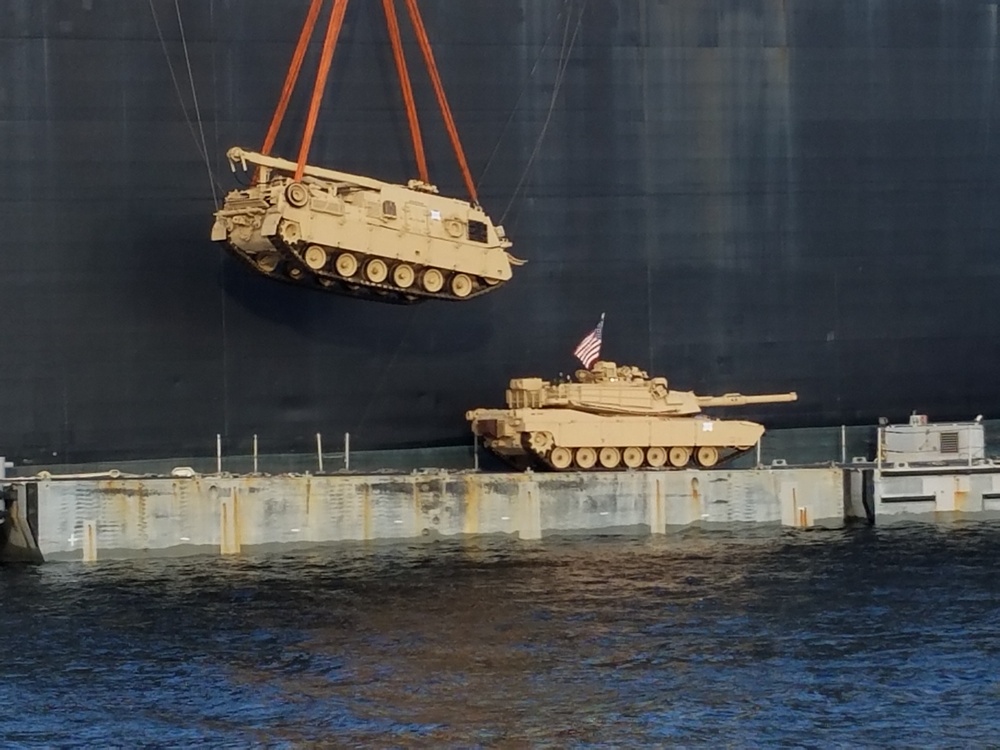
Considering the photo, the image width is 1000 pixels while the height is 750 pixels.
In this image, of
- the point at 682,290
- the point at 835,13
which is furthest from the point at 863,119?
the point at 682,290

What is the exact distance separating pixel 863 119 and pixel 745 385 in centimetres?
651

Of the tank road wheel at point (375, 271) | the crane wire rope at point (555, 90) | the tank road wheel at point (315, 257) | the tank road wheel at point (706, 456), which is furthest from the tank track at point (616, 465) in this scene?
the tank road wheel at point (315, 257)

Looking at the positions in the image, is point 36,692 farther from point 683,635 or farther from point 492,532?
point 492,532

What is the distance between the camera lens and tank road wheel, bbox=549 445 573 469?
36.5 meters

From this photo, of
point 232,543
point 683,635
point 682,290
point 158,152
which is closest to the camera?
point 683,635

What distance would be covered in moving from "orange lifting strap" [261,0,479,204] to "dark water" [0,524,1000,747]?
309 inches

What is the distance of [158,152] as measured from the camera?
36156 millimetres

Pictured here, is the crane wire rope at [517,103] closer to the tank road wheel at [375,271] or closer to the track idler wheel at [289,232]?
the tank road wheel at [375,271]

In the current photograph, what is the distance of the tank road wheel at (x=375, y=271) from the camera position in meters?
34.4

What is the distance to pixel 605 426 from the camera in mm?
36594

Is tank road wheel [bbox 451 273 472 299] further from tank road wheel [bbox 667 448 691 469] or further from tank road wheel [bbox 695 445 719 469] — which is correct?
tank road wheel [bbox 695 445 719 469]

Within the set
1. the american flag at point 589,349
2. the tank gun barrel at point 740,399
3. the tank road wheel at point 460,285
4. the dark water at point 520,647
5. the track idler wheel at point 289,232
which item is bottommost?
the dark water at point 520,647

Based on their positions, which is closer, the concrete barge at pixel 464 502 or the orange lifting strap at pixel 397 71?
the concrete barge at pixel 464 502

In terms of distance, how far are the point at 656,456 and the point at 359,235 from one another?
789 centimetres
